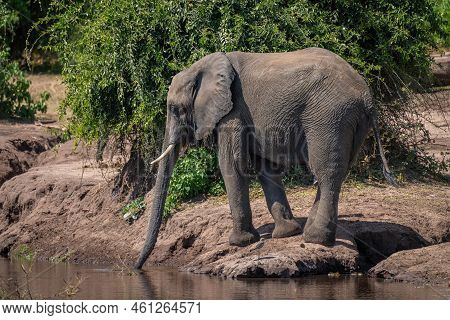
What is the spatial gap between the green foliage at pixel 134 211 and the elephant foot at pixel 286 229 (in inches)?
104

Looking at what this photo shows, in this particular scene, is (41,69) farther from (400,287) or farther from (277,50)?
(400,287)

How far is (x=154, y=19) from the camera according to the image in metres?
15.2

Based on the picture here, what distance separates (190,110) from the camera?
13359mm

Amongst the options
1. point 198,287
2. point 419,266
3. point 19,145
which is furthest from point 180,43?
point 19,145

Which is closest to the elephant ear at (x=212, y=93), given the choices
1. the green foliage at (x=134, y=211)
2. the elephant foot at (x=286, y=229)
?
the elephant foot at (x=286, y=229)

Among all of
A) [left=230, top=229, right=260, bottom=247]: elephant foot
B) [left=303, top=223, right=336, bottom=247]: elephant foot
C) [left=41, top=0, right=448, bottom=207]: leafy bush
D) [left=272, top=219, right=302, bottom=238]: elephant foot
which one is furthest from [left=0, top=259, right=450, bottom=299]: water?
[left=41, top=0, right=448, bottom=207]: leafy bush

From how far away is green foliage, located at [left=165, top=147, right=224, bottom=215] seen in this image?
49.3ft

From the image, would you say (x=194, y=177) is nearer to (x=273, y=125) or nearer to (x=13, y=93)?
(x=273, y=125)

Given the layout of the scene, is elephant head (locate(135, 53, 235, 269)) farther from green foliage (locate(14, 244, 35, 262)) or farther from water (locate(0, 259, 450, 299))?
green foliage (locate(14, 244, 35, 262))

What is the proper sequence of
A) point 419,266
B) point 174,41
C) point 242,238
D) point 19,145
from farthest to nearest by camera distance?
point 19,145, point 174,41, point 242,238, point 419,266

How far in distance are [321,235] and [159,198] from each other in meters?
1.89

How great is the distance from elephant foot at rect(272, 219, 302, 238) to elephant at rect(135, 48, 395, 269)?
0.01 meters

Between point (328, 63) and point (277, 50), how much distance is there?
243 centimetres
